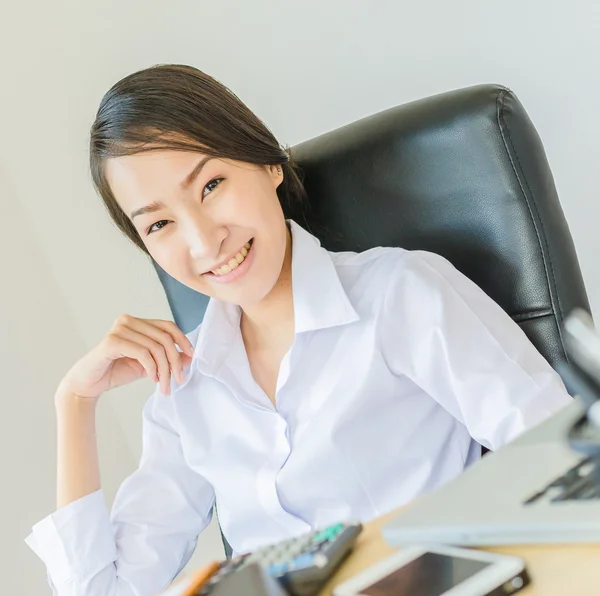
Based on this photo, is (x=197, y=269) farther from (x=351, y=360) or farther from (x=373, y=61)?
(x=373, y=61)

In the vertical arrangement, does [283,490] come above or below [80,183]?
below

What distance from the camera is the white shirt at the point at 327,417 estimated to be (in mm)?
938

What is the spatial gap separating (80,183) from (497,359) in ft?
3.69

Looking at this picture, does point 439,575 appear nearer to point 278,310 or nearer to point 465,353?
point 465,353

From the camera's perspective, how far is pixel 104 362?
119 centimetres

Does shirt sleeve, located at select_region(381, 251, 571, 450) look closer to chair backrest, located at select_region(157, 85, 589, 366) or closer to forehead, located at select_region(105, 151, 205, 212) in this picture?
chair backrest, located at select_region(157, 85, 589, 366)

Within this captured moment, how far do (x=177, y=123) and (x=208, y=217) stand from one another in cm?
13

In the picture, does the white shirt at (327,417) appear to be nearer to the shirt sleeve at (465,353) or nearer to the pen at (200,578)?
the shirt sleeve at (465,353)

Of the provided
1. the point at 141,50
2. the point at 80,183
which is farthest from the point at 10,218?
the point at 141,50

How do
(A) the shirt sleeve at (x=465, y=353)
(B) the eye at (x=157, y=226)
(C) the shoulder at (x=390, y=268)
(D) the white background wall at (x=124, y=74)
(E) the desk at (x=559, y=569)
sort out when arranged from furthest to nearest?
(D) the white background wall at (x=124, y=74) < (B) the eye at (x=157, y=226) < (C) the shoulder at (x=390, y=268) < (A) the shirt sleeve at (x=465, y=353) < (E) the desk at (x=559, y=569)

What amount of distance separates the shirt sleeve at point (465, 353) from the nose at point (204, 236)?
223mm

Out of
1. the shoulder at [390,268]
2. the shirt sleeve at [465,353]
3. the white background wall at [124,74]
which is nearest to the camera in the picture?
the shirt sleeve at [465,353]

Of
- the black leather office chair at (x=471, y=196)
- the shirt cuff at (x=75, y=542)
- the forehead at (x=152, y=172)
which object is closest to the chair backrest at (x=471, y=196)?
the black leather office chair at (x=471, y=196)

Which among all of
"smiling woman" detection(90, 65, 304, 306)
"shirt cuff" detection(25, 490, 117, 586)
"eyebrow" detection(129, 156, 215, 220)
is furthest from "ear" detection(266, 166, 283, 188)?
"shirt cuff" detection(25, 490, 117, 586)
